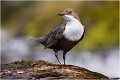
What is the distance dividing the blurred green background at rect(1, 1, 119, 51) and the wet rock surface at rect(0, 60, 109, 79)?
732 cm

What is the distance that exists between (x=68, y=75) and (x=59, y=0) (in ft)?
35.9

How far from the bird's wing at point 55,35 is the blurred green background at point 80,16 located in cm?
602

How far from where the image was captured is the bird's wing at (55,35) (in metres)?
8.69

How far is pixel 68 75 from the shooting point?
24.9 feet

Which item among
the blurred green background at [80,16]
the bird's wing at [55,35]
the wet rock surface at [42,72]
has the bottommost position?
the wet rock surface at [42,72]

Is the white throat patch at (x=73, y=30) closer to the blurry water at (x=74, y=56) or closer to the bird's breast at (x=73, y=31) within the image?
the bird's breast at (x=73, y=31)

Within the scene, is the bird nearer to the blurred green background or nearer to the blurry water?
the blurry water

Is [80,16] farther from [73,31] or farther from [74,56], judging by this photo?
[73,31]

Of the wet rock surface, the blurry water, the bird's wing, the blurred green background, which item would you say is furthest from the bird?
the blurred green background

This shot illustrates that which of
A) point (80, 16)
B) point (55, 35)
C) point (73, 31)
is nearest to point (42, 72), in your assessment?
point (73, 31)

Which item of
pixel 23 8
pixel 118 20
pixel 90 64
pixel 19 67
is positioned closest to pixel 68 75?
pixel 19 67

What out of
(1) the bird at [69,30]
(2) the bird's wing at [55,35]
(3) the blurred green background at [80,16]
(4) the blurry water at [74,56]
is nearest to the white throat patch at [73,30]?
(1) the bird at [69,30]

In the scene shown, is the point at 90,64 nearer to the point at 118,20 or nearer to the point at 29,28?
the point at 118,20

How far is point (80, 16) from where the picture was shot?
16312 mm
